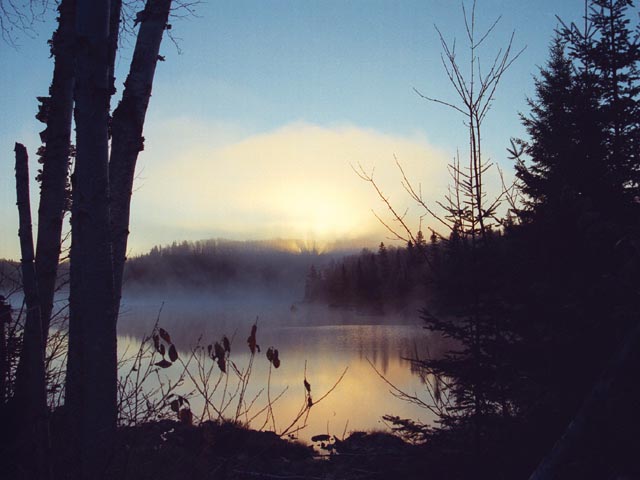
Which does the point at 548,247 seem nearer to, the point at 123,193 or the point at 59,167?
the point at 123,193

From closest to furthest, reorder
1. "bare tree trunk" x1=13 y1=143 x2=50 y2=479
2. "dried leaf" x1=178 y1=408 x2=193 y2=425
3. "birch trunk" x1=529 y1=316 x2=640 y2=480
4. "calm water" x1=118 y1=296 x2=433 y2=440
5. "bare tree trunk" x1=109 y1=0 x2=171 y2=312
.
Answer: "birch trunk" x1=529 y1=316 x2=640 y2=480
"bare tree trunk" x1=13 y1=143 x2=50 y2=479
"dried leaf" x1=178 y1=408 x2=193 y2=425
"bare tree trunk" x1=109 y1=0 x2=171 y2=312
"calm water" x1=118 y1=296 x2=433 y2=440

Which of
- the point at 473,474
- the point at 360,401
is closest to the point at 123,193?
the point at 473,474

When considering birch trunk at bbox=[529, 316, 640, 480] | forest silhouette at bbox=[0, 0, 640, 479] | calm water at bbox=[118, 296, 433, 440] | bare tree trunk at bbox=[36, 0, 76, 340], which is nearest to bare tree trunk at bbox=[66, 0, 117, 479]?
forest silhouette at bbox=[0, 0, 640, 479]

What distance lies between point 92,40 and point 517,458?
15.9ft

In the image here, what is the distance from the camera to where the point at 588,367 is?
4.83 meters

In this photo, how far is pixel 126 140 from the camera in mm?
3363

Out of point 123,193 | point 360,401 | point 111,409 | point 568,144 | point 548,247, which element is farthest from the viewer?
point 360,401

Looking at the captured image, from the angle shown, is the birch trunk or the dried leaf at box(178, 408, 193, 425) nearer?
the birch trunk

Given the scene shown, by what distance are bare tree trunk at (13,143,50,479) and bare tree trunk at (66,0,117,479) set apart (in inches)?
7.4

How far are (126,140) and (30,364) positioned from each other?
1698 millimetres

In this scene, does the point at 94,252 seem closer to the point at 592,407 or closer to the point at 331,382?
the point at 592,407

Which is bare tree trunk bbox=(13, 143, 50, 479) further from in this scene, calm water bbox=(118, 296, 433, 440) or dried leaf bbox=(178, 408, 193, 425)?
calm water bbox=(118, 296, 433, 440)

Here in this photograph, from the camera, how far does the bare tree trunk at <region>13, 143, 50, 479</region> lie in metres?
2.20

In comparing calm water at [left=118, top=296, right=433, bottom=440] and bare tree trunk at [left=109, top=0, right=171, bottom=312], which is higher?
bare tree trunk at [left=109, top=0, right=171, bottom=312]
